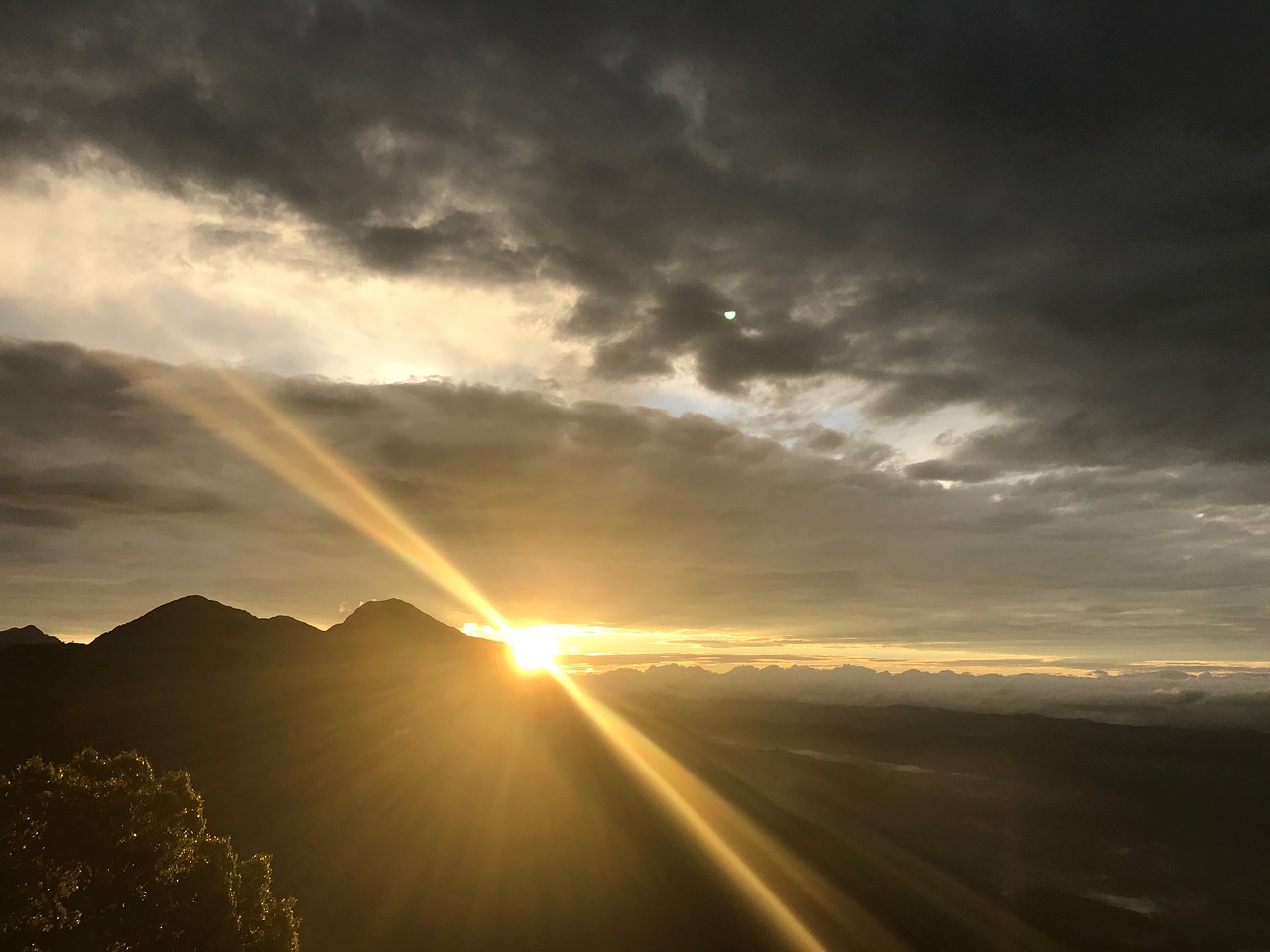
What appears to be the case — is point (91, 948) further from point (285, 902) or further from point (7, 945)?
point (285, 902)

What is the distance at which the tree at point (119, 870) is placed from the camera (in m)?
36.1

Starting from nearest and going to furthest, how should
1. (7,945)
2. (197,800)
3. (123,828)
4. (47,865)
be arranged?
1. (7,945)
2. (47,865)
3. (123,828)
4. (197,800)

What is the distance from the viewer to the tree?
118 feet

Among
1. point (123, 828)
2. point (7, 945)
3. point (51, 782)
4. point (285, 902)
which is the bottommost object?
point (285, 902)

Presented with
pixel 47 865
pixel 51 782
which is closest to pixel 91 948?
pixel 47 865

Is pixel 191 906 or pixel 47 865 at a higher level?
pixel 47 865

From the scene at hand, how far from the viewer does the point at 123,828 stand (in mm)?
42625

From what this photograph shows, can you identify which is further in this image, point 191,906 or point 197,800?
point 197,800

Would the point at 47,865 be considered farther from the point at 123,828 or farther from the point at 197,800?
the point at 197,800

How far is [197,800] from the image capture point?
49344 mm

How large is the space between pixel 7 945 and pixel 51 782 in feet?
27.4

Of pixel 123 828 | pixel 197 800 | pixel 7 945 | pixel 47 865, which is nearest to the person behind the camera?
pixel 7 945

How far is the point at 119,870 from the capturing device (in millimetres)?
42531

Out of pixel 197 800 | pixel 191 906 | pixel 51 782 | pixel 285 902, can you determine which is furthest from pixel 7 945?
pixel 285 902
